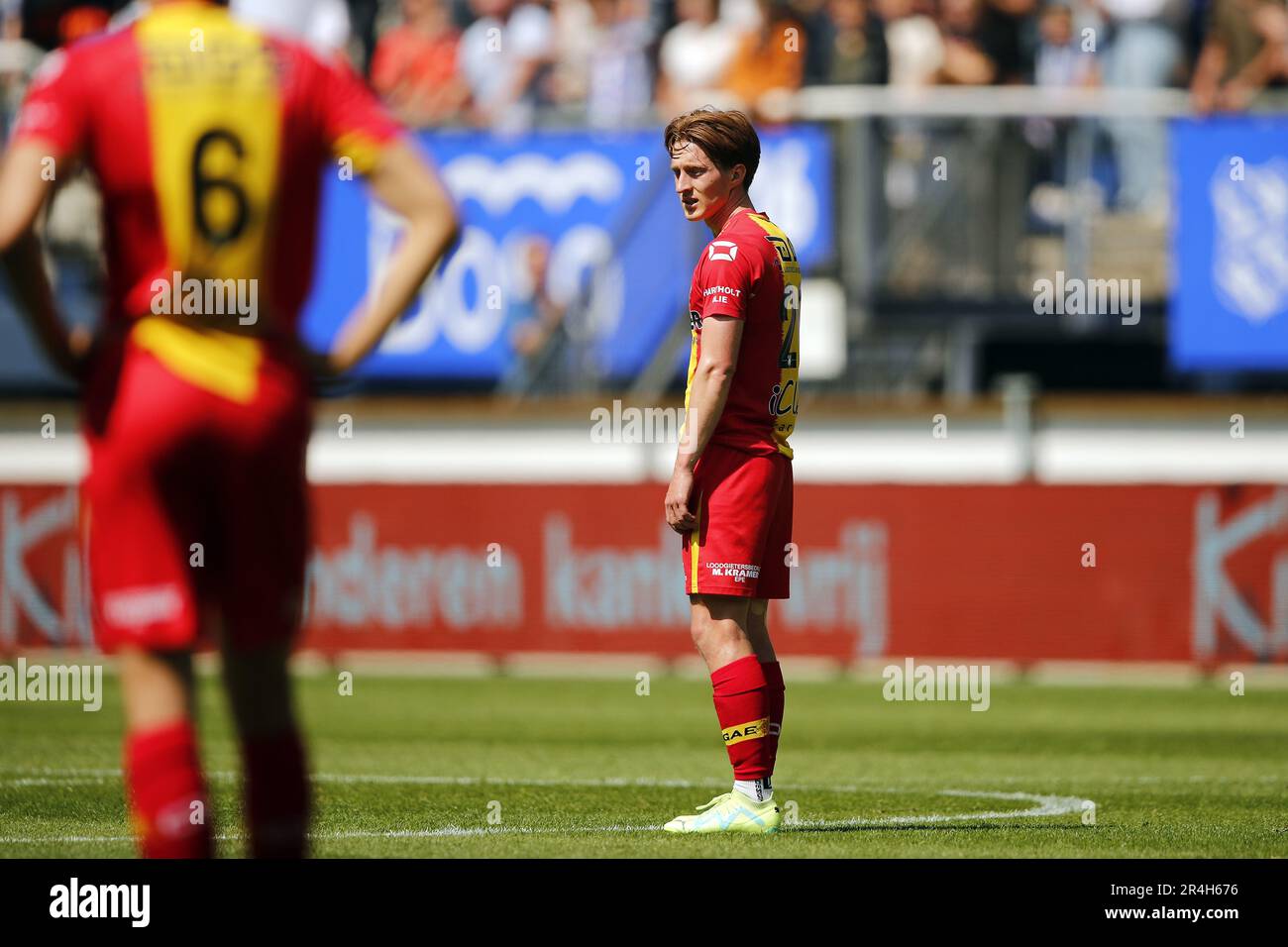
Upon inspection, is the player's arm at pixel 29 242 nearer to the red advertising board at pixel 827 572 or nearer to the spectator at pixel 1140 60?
the red advertising board at pixel 827 572

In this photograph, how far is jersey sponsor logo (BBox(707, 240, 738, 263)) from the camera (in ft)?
25.8

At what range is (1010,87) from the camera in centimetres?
2061

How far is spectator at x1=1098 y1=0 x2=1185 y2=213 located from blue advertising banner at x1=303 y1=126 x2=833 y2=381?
2.70m

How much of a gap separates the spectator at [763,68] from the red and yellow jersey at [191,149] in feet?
52.2

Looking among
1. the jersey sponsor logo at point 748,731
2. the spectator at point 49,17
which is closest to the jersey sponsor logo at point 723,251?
the jersey sponsor logo at point 748,731

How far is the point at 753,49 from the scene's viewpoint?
20672mm

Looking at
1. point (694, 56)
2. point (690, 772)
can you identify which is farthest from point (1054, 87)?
point (690, 772)

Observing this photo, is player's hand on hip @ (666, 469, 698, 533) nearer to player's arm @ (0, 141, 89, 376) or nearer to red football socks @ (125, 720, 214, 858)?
red football socks @ (125, 720, 214, 858)

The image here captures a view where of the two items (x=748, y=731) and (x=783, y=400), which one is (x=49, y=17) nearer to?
(x=783, y=400)

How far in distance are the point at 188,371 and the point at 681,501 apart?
11.0ft

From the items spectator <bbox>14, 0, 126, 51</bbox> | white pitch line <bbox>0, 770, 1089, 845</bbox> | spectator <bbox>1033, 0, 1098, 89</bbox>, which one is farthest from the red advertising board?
white pitch line <bbox>0, 770, 1089, 845</bbox>
